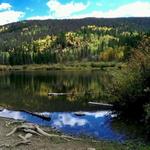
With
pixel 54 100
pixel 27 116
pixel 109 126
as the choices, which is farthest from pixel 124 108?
pixel 54 100

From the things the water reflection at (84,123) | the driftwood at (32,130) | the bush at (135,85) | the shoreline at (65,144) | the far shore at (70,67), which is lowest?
the far shore at (70,67)

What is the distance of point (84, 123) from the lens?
33031mm

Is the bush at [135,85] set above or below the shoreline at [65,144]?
above

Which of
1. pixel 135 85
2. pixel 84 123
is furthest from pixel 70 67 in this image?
pixel 135 85

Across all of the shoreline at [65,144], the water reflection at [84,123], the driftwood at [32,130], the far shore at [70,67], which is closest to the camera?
the shoreline at [65,144]

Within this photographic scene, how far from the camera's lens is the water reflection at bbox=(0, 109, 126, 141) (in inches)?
1116

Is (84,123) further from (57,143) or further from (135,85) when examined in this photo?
(57,143)

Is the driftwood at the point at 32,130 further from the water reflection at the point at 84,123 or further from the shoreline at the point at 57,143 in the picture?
the water reflection at the point at 84,123

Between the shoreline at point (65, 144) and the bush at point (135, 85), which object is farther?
the bush at point (135, 85)

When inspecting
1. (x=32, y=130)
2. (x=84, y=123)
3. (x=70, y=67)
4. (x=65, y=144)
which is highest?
(x=65, y=144)

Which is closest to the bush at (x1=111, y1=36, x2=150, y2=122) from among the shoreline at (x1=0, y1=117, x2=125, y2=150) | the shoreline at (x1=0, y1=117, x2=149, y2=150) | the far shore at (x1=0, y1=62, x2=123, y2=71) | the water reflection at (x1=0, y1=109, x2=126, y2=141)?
the water reflection at (x1=0, y1=109, x2=126, y2=141)

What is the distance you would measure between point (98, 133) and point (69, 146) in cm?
662

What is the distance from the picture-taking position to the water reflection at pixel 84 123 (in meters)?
28.3

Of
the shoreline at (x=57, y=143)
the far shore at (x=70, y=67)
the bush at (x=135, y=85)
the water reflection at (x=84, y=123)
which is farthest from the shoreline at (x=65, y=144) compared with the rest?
the far shore at (x=70, y=67)
